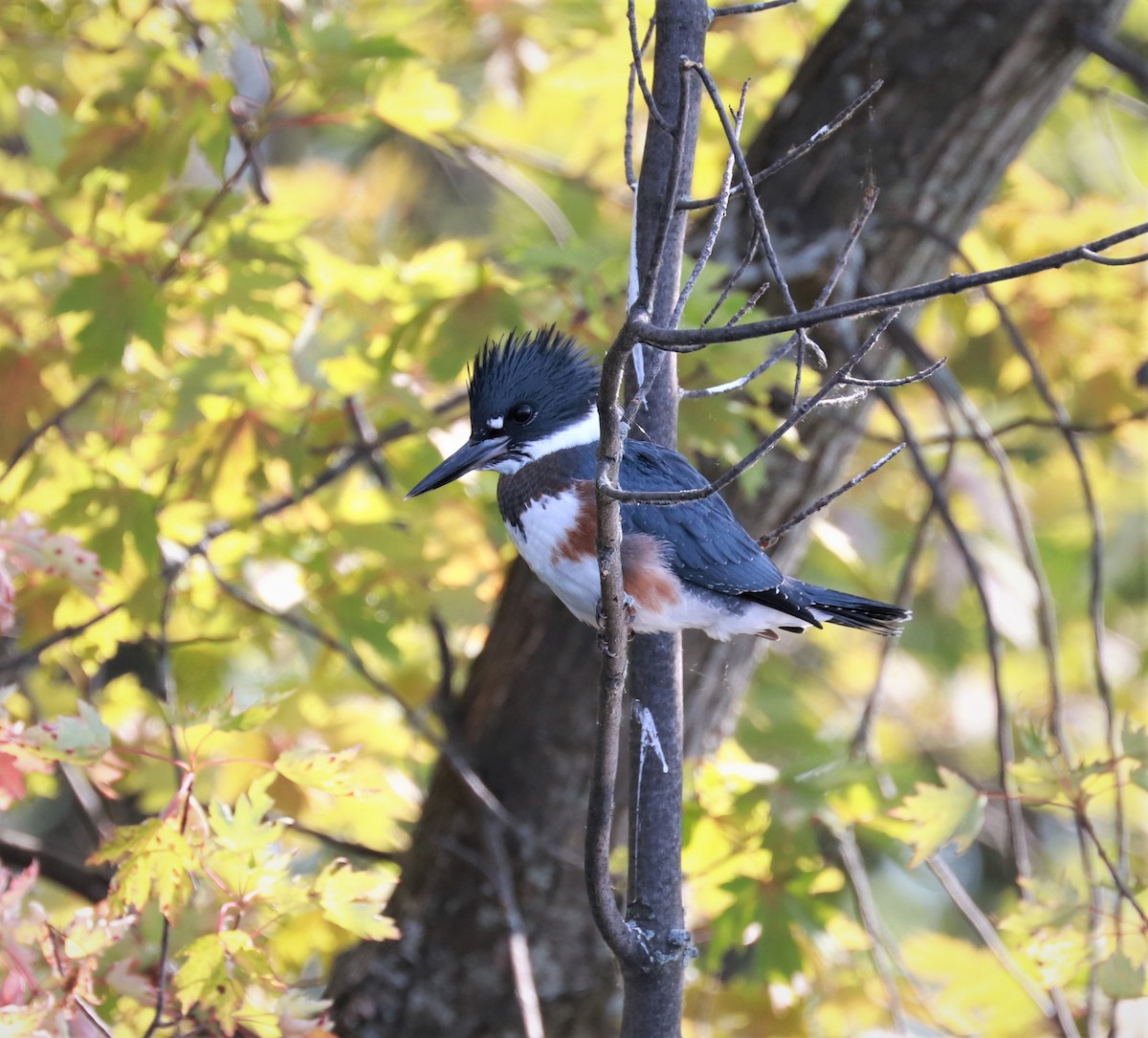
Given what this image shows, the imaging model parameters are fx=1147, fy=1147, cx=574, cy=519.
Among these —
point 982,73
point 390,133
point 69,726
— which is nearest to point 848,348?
point 982,73

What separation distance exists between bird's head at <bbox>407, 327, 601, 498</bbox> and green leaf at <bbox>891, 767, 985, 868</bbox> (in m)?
0.75

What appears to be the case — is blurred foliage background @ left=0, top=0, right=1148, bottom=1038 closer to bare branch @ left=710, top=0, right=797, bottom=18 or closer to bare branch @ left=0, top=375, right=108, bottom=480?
bare branch @ left=0, top=375, right=108, bottom=480

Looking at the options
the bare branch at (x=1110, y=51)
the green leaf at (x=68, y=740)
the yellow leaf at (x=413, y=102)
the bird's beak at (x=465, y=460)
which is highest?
the bare branch at (x=1110, y=51)

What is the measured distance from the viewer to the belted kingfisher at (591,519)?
1581mm

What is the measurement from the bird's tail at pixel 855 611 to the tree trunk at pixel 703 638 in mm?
598

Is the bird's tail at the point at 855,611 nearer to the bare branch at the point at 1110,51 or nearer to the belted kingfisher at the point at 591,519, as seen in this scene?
the belted kingfisher at the point at 591,519

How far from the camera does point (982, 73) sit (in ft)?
7.19

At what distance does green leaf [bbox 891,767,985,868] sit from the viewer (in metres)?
1.70

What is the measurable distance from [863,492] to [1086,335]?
3.20 feet

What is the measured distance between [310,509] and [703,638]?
85 centimetres

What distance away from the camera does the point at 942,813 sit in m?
1.71

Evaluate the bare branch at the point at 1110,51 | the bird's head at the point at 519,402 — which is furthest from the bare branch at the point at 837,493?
the bare branch at the point at 1110,51

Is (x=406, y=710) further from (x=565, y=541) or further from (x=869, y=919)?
(x=869, y=919)

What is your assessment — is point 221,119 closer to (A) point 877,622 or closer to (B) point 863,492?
(A) point 877,622
